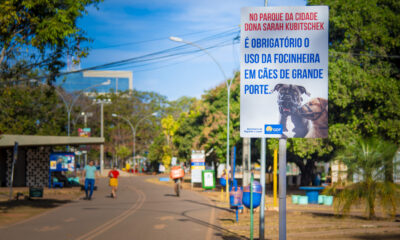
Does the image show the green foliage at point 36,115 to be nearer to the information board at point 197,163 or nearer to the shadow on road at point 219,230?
the information board at point 197,163

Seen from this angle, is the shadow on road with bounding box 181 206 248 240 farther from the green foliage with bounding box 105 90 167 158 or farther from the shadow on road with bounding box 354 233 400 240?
the green foliage with bounding box 105 90 167 158

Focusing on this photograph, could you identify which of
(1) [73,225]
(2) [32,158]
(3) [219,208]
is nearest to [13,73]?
(1) [73,225]

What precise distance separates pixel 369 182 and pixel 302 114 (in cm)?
762

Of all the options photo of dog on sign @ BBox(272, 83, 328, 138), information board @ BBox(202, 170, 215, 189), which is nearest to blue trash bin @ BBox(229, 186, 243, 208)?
photo of dog on sign @ BBox(272, 83, 328, 138)

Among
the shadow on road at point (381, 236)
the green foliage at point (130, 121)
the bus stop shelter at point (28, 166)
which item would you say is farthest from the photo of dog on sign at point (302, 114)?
the green foliage at point (130, 121)

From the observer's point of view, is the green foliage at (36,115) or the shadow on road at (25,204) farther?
the green foliage at (36,115)

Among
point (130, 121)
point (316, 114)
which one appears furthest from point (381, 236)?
point (130, 121)

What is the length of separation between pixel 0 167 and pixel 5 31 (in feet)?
80.7

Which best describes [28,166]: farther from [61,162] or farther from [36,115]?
[36,115]

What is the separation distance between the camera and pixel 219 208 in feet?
76.2

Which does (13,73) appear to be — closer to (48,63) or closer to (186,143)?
(48,63)

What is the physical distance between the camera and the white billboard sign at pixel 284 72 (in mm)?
9805

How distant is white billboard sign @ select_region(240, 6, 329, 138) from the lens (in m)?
9.80

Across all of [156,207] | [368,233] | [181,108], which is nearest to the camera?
[368,233]
